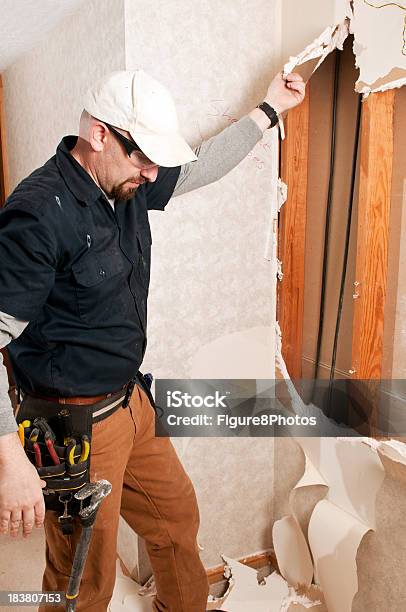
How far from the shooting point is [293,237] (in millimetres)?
1745

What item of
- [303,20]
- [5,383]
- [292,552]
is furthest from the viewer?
[292,552]

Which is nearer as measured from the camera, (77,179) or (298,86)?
(77,179)

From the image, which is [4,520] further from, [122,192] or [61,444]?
[122,192]

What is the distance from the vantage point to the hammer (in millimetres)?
1248

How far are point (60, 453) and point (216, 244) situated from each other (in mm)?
742

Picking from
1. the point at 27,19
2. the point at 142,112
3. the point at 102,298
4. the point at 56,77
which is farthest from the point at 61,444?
the point at 27,19

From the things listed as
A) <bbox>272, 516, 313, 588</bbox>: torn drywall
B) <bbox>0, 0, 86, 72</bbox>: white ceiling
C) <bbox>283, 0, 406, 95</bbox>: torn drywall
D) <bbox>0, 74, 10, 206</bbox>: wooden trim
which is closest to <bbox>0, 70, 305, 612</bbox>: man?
<bbox>283, 0, 406, 95</bbox>: torn drywall

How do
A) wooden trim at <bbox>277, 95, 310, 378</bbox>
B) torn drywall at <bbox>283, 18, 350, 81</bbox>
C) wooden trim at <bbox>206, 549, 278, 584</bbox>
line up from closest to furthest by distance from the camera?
torn drywall at <bbox>283, 18, 350, 81</bbox>, wooden trim at <bbox>277, 95, 310, 378</bbox>, wooden trim at <bbox>206, 549, 278, 584</bbox>

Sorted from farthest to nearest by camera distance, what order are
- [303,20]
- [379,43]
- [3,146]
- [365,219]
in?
[3,146] < [303,20] < [365,219] < [379,43]

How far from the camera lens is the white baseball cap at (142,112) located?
1.21 meters

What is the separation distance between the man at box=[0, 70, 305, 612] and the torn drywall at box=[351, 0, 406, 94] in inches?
6.8

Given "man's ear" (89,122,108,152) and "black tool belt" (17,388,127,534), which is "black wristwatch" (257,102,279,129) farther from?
"black tool belt" (17,388,127,534)

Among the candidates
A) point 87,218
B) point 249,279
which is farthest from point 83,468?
point 249,279

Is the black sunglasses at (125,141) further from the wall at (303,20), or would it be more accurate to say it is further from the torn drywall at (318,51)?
the wall at (303,20)
